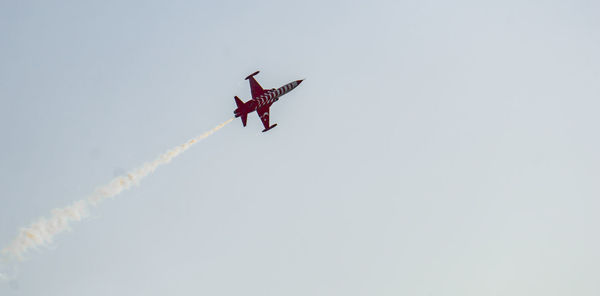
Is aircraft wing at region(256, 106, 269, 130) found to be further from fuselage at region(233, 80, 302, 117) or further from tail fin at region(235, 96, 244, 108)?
tail fin at region(235, 96, 244, 108)

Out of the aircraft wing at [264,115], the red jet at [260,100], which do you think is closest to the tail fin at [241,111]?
the red jet at [260,100]

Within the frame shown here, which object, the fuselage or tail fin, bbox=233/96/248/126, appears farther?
the fuselage

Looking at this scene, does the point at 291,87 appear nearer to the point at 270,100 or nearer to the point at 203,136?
the point at 270,100

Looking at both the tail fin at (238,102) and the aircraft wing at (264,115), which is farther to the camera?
the aircraft wing at (264,115)

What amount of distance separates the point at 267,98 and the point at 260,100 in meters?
2.55

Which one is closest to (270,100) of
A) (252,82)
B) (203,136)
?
(252,82)

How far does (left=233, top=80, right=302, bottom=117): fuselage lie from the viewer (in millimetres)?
102125

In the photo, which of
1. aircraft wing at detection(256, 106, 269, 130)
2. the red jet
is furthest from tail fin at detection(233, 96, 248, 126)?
aircraft wing at detection(256, 106, 269, 130)

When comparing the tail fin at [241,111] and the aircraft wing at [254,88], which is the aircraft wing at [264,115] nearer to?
the aircraft wing at [254,88]

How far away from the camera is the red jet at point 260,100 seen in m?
102

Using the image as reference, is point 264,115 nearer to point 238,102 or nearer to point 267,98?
point 267,98

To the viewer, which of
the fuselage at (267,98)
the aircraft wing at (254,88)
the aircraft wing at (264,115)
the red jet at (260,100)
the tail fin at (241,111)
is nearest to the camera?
the tail fin at (241,111)

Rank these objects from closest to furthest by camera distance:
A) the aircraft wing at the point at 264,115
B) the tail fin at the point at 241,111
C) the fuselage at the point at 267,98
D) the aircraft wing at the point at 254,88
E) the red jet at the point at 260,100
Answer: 1. the tail fin at the point at 241,111
2. the red jet at the point at 260,100
3. the fuselage at the point at 267,98
4. the aircraft wing at the point at 264,115
5. the aircraft wing at the point at 254,88

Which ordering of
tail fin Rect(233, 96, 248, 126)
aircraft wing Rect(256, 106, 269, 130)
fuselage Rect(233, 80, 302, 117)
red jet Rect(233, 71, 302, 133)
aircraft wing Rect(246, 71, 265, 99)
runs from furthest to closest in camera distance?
aircraft wing Rect(246, 71, 265, 99)
aircraft wing Rect(256, 106, 269, 130)
fuselage Rect(233, 80, 302, 117)
red jet Rect(233, 71, 302, 133)
tail fin Rect(233, 96, 248, 126)
